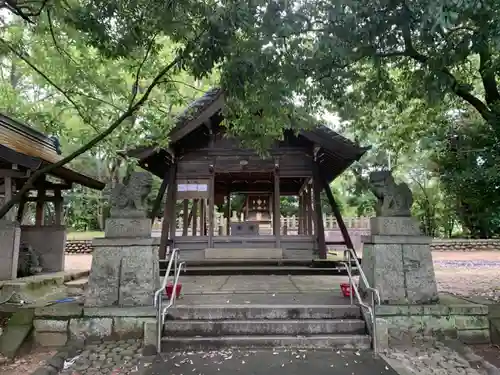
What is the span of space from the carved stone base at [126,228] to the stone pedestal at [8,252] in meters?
3.67

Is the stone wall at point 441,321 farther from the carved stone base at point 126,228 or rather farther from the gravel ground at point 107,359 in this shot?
the carved stone base at point 126,228

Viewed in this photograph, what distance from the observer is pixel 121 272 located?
5.21 m

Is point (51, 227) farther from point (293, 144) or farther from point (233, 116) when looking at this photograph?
point (293, 144)

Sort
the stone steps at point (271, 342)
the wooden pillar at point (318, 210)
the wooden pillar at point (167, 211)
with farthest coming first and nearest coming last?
the wooden pillar at point (318, 210) → the wooden pillar at point (167, 211) → the stone steps at point (271, 342)

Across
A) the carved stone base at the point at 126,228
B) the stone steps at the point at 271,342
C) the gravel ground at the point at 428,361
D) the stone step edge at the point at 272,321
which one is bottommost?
the gravel ground at the point at 428,361

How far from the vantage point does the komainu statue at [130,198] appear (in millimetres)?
5402

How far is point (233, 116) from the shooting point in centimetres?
631

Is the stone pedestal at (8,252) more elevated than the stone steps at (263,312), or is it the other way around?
the stone pedestal at (8,252)

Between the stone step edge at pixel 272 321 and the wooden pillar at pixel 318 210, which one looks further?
the wooden pillar at pixel 318 210

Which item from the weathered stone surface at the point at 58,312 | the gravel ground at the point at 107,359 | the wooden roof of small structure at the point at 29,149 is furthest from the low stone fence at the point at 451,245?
the gravel ground at the point at 107,359

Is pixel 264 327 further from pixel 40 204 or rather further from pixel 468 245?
pixel 468 245

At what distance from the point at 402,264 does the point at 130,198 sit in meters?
4.09

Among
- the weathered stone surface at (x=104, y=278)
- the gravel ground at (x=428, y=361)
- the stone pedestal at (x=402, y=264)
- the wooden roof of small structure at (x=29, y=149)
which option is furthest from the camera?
the wooden roof of small structure at (x=29, y=149)

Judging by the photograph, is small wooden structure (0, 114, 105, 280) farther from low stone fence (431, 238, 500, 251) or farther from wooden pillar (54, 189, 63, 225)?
low stone fence (431, 238, 500, 251)
